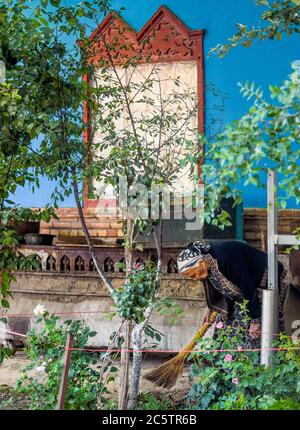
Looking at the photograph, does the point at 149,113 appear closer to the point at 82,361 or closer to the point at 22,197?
the point at 22,197

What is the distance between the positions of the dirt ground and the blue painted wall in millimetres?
2114

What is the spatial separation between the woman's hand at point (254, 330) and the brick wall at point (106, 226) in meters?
1.78

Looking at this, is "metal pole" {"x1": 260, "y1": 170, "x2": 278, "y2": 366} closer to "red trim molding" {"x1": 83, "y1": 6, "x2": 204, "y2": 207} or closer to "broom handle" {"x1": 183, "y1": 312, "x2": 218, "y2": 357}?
"broom handle" {"x1": 183, "y1": 312, "x2": 218, "y2": 357}

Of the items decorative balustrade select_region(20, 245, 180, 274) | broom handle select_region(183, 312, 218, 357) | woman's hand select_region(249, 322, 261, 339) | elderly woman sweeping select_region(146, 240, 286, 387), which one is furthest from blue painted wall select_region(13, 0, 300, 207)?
woman's hand select_region(249, 322, 261, 339)

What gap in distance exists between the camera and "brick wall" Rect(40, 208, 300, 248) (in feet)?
23.6

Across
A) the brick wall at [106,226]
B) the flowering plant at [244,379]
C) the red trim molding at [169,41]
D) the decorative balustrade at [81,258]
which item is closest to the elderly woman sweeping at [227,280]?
the flowering plant at [244,379]

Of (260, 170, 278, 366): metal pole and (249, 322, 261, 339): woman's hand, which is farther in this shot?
(249, 322, 261, 339): woman's hand

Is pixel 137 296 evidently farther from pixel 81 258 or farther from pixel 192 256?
pixel 81 258

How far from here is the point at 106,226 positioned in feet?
25.9

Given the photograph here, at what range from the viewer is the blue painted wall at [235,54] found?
279 inches

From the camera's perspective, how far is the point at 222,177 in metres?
3.06

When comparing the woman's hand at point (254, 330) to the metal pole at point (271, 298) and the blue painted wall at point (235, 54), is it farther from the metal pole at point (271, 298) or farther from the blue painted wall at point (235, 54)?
the blue painted wall at point (235, 54)

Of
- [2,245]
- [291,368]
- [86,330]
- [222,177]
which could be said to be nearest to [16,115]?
[2,245]

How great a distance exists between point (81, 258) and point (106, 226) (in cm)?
85
